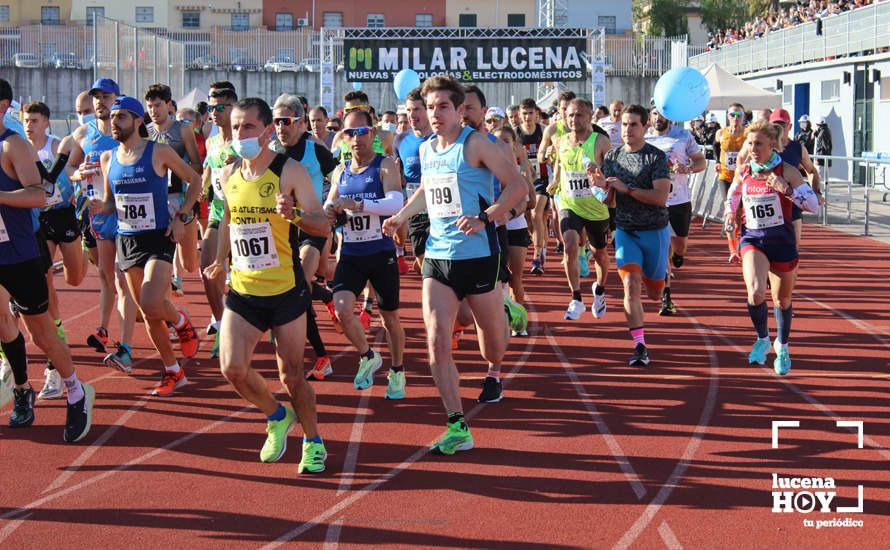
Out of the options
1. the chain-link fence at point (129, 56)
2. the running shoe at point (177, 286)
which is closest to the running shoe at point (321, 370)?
the running shoe at point (177, 286)

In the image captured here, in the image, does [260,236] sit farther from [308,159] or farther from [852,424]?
[852,424]

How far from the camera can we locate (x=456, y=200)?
23.0 feet

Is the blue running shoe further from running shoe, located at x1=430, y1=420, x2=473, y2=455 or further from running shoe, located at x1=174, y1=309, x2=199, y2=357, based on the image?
running shoe, located at x1=174, y1=309, x2=199, y2=357

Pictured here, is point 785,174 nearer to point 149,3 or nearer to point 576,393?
point 576,393

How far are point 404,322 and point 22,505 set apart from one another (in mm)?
6186

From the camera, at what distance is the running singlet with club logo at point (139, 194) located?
8586 millimetres

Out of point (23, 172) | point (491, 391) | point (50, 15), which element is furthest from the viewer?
point (50, 15)

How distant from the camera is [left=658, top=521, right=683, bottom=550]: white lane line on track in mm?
5469

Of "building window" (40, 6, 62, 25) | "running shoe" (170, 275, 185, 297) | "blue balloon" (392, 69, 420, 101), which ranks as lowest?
"running shoe" (170, 275, 185, 297)

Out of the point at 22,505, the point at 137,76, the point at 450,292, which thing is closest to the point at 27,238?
the point at 22,505

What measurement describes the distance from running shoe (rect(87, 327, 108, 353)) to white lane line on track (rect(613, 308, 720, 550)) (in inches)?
207

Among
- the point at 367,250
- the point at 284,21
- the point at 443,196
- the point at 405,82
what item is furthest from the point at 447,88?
the point at 284,21

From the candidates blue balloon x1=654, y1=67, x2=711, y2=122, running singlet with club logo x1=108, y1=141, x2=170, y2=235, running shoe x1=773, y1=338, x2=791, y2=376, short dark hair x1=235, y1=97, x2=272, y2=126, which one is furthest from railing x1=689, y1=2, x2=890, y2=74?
short dark hair x1=235, y1=97, x2=272, y2=126

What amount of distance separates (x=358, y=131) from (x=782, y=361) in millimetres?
3806
